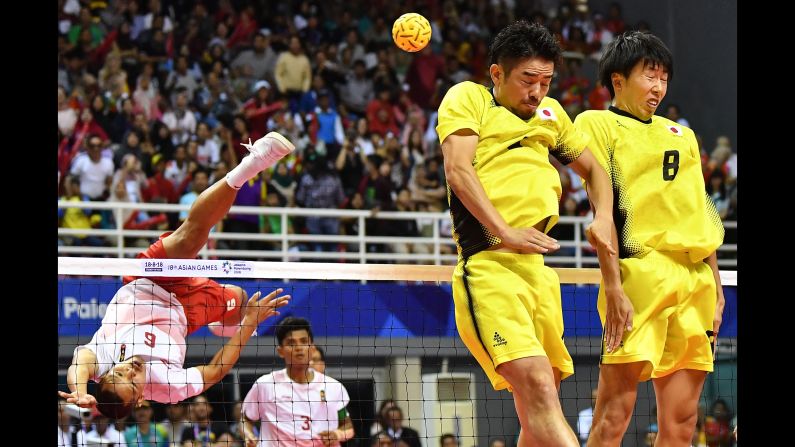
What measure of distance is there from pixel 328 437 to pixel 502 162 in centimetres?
436

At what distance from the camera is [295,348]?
970cm

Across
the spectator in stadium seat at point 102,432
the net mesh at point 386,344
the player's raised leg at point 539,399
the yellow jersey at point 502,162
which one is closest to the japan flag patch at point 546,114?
the yellow jersey at point 502,162

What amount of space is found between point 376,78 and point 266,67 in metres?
2.04

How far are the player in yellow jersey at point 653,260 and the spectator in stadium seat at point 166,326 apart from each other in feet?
8.39

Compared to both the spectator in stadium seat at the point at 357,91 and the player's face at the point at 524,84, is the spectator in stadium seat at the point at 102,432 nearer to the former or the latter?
the player's face at the point at 524,84

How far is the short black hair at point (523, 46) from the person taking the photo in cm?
591

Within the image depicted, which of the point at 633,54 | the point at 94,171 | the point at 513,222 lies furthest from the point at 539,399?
the point at 94,171

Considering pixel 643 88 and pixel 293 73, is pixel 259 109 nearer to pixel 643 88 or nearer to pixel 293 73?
pixel 293 73

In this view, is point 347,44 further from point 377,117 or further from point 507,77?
point 507,77

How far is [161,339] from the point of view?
8.31 meters

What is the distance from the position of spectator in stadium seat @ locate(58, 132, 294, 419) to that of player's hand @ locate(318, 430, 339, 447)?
1545 mm
